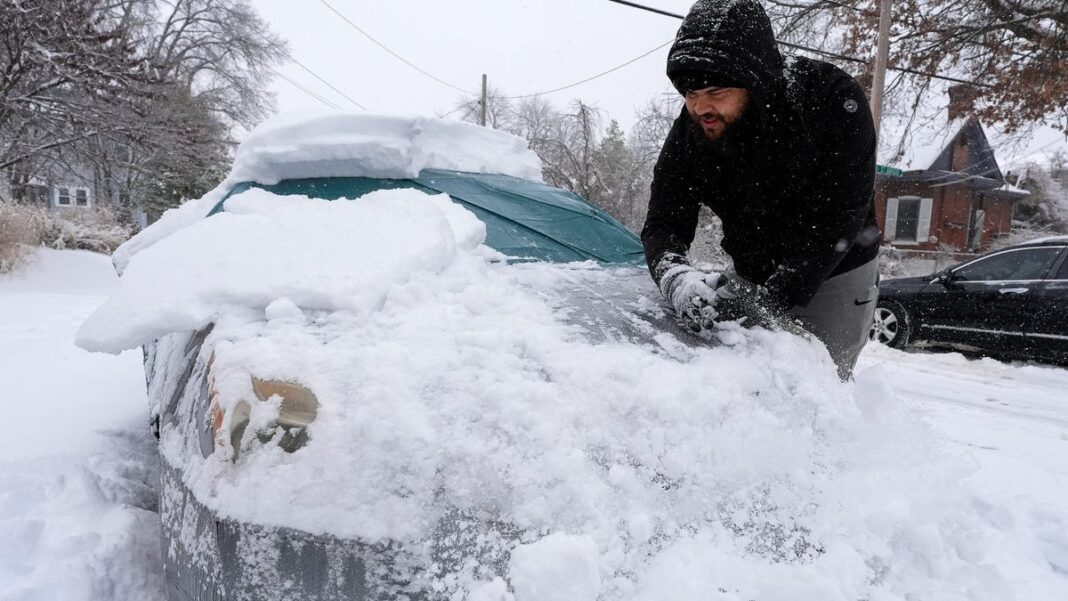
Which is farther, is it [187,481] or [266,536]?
[187,481]

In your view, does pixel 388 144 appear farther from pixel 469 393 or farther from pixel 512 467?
pixel 512 467

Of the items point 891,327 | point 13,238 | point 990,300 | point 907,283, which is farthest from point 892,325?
point 13,238

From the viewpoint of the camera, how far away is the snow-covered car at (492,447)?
941mm

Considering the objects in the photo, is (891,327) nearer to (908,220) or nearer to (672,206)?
(672,206)

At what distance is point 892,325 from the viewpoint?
670 cm

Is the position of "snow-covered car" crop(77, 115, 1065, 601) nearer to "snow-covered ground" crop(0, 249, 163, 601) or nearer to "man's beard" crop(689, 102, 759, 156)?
"snow-covered ground" crop(0, 249, 163, 601)

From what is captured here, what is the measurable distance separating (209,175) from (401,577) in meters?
19.9

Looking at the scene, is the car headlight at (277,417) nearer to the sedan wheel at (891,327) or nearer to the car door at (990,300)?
the car door at (990,300)

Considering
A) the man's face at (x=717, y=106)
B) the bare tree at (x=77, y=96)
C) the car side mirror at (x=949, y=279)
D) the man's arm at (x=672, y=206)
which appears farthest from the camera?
the bare tree at (x=77, y=96)

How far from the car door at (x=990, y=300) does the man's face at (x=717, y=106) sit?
5579 millimetres

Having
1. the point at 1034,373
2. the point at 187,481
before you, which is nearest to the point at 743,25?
the point at 187,481

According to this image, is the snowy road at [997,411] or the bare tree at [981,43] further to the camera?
the bare tree at [981,43]

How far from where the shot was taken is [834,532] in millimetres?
1067

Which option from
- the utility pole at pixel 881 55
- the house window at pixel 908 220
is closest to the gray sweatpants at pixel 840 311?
the utility pole at pixel 881 55
